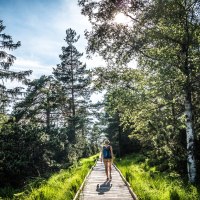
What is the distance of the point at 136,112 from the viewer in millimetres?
14133

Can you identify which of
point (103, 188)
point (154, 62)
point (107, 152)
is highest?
point (154, 62)

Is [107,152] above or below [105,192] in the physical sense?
above

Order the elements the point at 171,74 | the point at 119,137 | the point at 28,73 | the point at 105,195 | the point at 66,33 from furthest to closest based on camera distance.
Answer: the point at 66,33 < the point at 119,137 < the point at 28,73 < the point at 171,74 < the point at 105,195

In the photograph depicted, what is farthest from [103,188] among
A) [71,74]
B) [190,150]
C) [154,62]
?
[71,74]

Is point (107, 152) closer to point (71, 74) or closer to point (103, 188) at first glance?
point (103, 188)

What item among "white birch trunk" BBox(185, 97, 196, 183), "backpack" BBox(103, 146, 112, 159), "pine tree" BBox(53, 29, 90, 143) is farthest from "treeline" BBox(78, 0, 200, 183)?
"pine tree" BBox(53, 29, 90, 143)

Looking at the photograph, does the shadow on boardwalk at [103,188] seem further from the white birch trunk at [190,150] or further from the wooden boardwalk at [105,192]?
the white birch trunk at [190,150]

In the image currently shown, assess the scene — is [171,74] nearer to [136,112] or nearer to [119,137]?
[136,112]

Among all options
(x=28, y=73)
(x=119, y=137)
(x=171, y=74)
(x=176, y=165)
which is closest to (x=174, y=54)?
(x=171, y=74)

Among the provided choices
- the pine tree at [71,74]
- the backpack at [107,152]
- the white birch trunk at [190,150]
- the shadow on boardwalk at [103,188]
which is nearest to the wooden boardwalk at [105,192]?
the shadow on boardwalk at [103,188]

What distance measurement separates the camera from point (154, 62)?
1277 cm

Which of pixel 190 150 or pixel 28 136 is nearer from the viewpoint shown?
pixel 190 150

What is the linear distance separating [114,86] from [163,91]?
2.50 metres

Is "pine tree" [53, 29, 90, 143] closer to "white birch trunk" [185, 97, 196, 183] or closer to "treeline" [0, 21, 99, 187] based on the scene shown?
"treeline" [0, 21, 99, 187]
